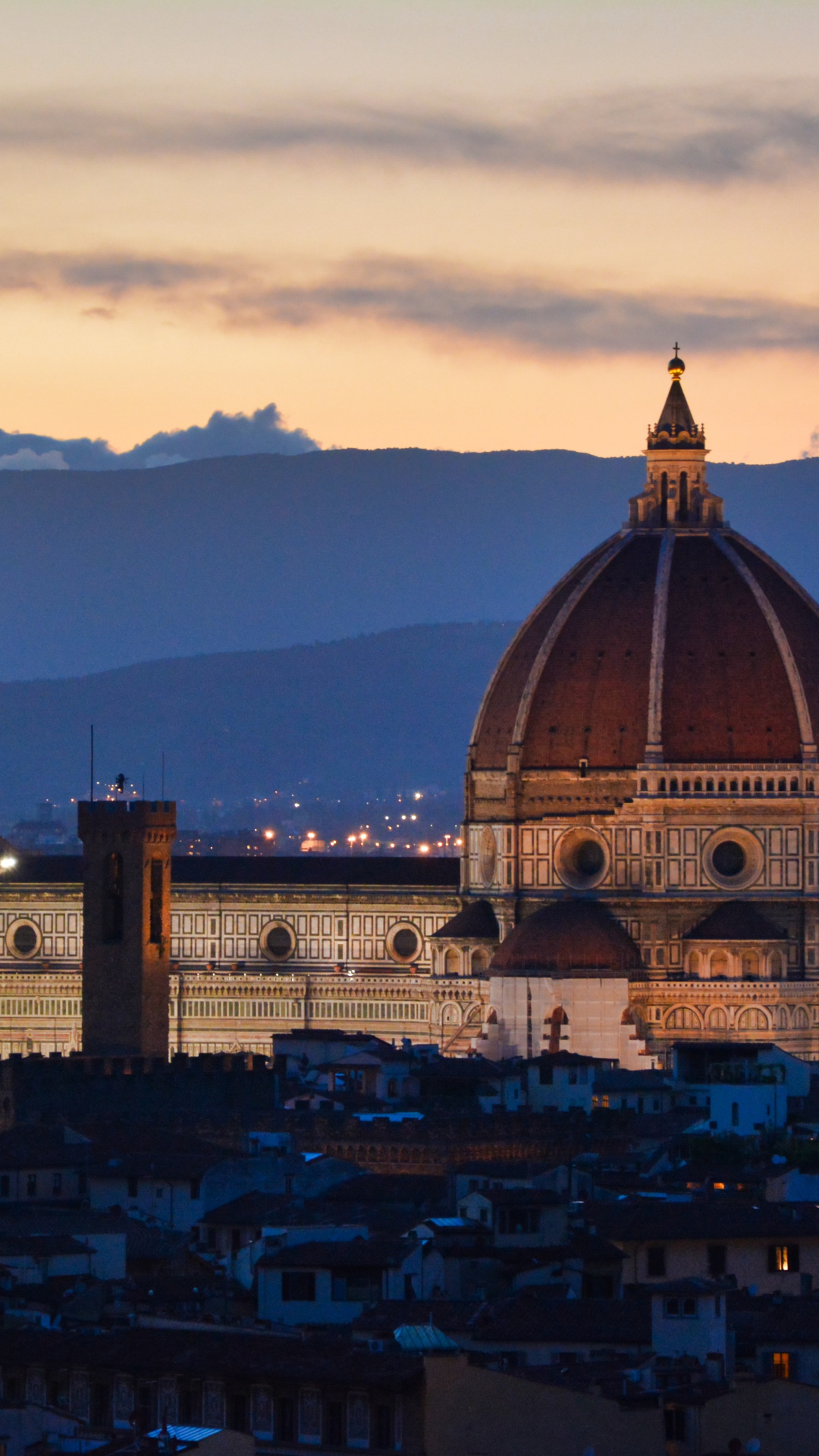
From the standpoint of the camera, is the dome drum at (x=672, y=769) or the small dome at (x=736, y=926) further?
the dome drum at (x=672, y=769)

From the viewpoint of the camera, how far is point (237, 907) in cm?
14050

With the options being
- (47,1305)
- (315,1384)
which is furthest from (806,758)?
(315,1384)

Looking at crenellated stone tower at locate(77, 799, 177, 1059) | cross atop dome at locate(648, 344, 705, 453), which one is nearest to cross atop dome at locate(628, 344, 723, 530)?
cross atop dome at locate(648, 344, 705, 453)

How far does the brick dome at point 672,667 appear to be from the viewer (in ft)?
443

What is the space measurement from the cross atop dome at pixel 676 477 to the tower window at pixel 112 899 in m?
18.7

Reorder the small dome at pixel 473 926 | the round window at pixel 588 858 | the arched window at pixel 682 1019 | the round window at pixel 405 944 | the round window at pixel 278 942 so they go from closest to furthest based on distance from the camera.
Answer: the arched window at pixel 682 1019 < the small dome at pixel 473 926 < the round window at pixel 588 858 < the round window at pixel 405 944 < the round window at pixel 278 942

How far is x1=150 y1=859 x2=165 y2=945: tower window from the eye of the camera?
131 metres

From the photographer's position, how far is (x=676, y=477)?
5581 inches

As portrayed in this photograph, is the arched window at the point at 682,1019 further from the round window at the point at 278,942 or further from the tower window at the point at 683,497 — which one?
the tower window at the point at 683,497

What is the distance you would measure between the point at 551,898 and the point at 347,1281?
6475 cm

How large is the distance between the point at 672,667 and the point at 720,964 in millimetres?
7914

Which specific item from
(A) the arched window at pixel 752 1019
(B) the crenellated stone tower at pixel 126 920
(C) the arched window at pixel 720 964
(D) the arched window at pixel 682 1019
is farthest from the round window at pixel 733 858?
(B) the crenellated stone tower at pixel 126 920

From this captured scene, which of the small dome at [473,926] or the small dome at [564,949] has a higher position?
the small dome at [473,926]

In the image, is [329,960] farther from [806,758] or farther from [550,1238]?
[550,1238]
